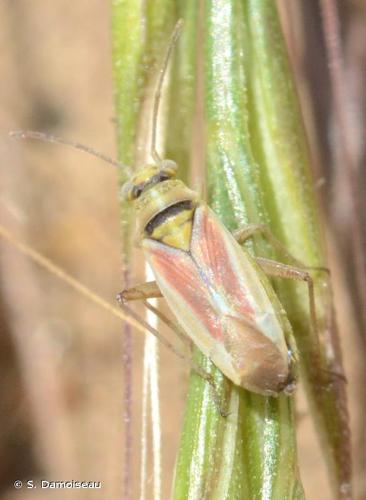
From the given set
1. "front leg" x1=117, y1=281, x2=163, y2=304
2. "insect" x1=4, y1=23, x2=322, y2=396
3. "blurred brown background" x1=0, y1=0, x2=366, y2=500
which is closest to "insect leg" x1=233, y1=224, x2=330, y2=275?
"insect" x1=4, y1=23, x2=322, y2=396

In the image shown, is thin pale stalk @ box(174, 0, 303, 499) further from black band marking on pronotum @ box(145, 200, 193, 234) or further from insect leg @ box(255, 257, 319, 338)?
black band marking on pronotum @ box(145, 200, 193, 234)

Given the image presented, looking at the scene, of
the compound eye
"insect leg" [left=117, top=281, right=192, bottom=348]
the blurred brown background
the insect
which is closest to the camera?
the insect

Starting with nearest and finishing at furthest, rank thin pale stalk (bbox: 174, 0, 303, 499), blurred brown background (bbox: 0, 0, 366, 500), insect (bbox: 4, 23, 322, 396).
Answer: thin pale stalk (bbox: 174, 0, 303, 499), insect (bbox: 4, 23, 322, 396), blurred brown background (bbox: 0, 0, 366, 500)

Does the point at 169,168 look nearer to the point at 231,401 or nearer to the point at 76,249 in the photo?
the point at 231,401

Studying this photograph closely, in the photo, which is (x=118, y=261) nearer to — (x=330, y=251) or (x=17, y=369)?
(x=17, y=369)

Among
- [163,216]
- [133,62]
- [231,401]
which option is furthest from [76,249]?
[231,401]

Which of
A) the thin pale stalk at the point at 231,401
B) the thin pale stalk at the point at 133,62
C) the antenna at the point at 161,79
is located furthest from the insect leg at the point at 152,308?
the antenna at the point at 161,79
